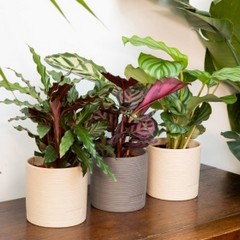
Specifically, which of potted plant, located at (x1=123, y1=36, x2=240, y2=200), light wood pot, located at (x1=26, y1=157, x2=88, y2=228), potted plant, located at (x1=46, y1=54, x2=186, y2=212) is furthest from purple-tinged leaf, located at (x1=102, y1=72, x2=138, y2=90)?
light wood pot, located at (x1=26, y1=157, x2=88, y2=228)

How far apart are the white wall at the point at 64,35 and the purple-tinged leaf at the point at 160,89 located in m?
0.32

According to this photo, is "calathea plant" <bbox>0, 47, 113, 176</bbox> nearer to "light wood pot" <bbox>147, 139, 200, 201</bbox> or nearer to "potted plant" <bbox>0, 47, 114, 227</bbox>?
"potted plant" <bbox>0, 47, 114, 227</bbox>

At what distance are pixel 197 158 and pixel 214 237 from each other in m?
0.27

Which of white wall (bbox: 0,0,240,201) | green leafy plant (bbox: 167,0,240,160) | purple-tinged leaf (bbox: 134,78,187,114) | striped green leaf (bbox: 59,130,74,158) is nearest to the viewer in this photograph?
striped green leaf (bbox: 59,130,74,158)

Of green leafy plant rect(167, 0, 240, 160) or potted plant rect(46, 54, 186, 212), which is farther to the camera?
green leafy plant rect(167, 0, 240, 160)

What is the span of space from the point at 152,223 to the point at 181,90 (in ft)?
1.20

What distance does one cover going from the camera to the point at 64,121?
912 mm

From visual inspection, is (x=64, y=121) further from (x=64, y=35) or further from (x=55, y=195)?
(x=64, y=35)

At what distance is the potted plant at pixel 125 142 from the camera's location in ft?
3.22

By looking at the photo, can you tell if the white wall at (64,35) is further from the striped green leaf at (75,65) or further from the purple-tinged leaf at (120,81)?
the purple-tinged leaf at (120,81)

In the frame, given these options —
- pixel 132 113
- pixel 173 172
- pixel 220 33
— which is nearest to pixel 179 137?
pixel 173 172

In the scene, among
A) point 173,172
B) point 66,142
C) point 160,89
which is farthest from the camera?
point 173,172

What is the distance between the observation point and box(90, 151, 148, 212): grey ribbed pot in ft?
3.28

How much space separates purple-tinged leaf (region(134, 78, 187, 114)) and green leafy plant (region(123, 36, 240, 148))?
0.06ft
